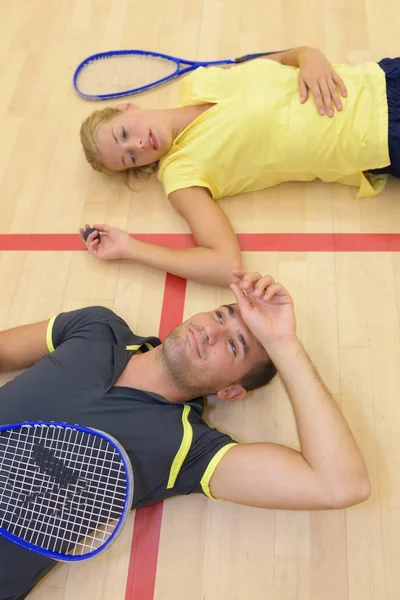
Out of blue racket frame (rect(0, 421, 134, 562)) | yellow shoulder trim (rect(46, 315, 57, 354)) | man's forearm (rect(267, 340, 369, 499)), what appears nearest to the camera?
blue racket frame (rect(0, 421, 134, 562))

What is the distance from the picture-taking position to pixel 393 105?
2.33m

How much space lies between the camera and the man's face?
6.08 ft

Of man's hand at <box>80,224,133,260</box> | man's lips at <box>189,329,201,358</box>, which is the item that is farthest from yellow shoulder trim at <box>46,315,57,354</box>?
man's lips at <box>189,329,201,358</box>

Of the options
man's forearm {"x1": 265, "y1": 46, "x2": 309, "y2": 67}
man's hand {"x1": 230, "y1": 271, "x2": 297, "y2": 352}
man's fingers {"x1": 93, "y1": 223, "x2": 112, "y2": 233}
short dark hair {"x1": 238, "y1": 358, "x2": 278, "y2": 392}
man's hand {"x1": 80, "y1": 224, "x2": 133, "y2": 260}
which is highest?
man's forearm {"x1": 265, "y1": 46, "x2": 309, "y2": 67}

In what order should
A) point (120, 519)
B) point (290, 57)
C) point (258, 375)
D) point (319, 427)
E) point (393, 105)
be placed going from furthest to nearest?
point (290, 57) < point (393, 105) < point (258, 375) < point (319, 427) < point (120, 519)

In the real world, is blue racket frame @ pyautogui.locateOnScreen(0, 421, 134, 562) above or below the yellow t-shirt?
below

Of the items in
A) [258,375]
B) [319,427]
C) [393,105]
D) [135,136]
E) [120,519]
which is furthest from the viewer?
[135,136]

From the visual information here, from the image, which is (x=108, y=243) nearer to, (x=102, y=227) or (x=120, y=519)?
(x=102, y=227)

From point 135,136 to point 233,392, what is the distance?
48.5 inches

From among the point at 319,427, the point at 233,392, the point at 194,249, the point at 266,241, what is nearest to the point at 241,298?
the point at 233,392

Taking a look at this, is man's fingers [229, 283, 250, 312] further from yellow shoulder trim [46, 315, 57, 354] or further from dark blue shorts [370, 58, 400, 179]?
dark blue shorts [370, 58, 400, 179]

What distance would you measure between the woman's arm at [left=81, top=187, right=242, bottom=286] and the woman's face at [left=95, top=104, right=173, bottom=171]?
0.75ft

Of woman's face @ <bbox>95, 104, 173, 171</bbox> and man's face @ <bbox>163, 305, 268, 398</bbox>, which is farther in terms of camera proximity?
woman's face @ <bbox>95, 104, 173, 171</bbox>

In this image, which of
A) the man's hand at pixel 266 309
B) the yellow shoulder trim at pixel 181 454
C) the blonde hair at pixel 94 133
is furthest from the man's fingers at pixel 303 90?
the yellow shoulder trim at pixel 181 454
